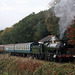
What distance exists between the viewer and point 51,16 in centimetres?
2555

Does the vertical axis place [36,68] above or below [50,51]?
below

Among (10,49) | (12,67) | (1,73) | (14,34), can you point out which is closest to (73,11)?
(12,67)

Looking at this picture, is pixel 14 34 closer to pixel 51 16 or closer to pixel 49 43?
pixel 51 16

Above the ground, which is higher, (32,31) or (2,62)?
(32,31)

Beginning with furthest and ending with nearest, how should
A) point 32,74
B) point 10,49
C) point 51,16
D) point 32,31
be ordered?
1. point 32,31
2. point 10,49
3. point 51,16
4. point 32,74

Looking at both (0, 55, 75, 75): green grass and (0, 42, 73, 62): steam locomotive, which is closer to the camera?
(0, 55, 75, 75): green grass

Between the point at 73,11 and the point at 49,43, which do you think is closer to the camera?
the point at 73,11

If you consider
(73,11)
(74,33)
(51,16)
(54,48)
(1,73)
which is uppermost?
(51,16)

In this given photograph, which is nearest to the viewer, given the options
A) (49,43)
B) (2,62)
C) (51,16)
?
(2,62)

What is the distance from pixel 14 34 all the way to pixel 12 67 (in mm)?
32395

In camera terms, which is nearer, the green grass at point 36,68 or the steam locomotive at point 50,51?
the green grass at point 36,68

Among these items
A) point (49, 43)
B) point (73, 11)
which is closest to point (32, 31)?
point (49, 43)

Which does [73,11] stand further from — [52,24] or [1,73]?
[52,24]

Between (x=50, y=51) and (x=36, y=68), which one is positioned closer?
(x=36, y=68)
